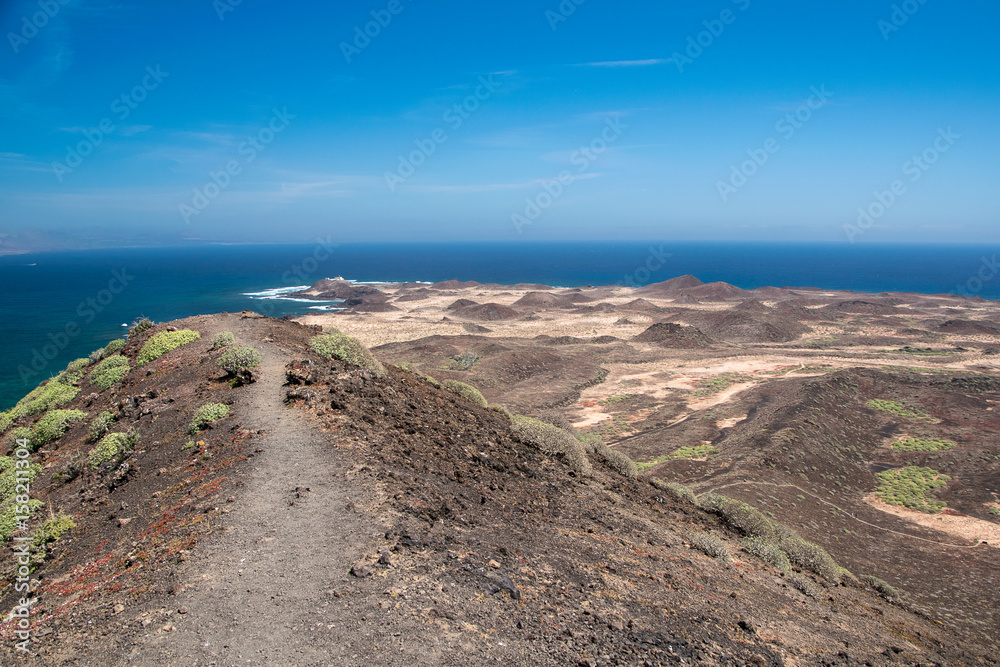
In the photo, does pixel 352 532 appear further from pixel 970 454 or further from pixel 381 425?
pixel 970 454

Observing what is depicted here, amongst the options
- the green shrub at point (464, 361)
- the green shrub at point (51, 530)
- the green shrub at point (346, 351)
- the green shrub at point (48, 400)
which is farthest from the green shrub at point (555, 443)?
the green shrub at point (464, 361)

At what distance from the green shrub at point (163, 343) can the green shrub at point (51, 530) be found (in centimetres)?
914

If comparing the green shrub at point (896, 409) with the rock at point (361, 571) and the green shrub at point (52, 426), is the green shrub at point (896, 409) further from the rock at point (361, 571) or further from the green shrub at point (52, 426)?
the green shrub at point (52, 426)

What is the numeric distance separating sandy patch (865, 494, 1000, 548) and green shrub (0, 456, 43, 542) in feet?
82.9

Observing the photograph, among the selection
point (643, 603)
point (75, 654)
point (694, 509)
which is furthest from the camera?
point (694, 509)

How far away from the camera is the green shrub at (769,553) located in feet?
35.6

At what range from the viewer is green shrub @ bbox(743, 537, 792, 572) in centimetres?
1085

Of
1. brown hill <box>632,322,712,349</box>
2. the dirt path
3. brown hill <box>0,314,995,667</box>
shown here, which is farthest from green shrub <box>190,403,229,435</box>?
brown hill <box>632,322,712,349</box>

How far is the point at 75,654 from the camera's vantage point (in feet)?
17.5

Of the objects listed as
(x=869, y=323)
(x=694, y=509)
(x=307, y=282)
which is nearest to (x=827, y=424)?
(x=694, y=509)

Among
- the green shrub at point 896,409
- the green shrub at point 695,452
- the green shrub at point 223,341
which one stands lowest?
the green shrub at point 896,409

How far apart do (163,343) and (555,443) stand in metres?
13.8

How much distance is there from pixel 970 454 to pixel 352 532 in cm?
2853

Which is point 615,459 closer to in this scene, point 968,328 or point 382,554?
point 382,554
